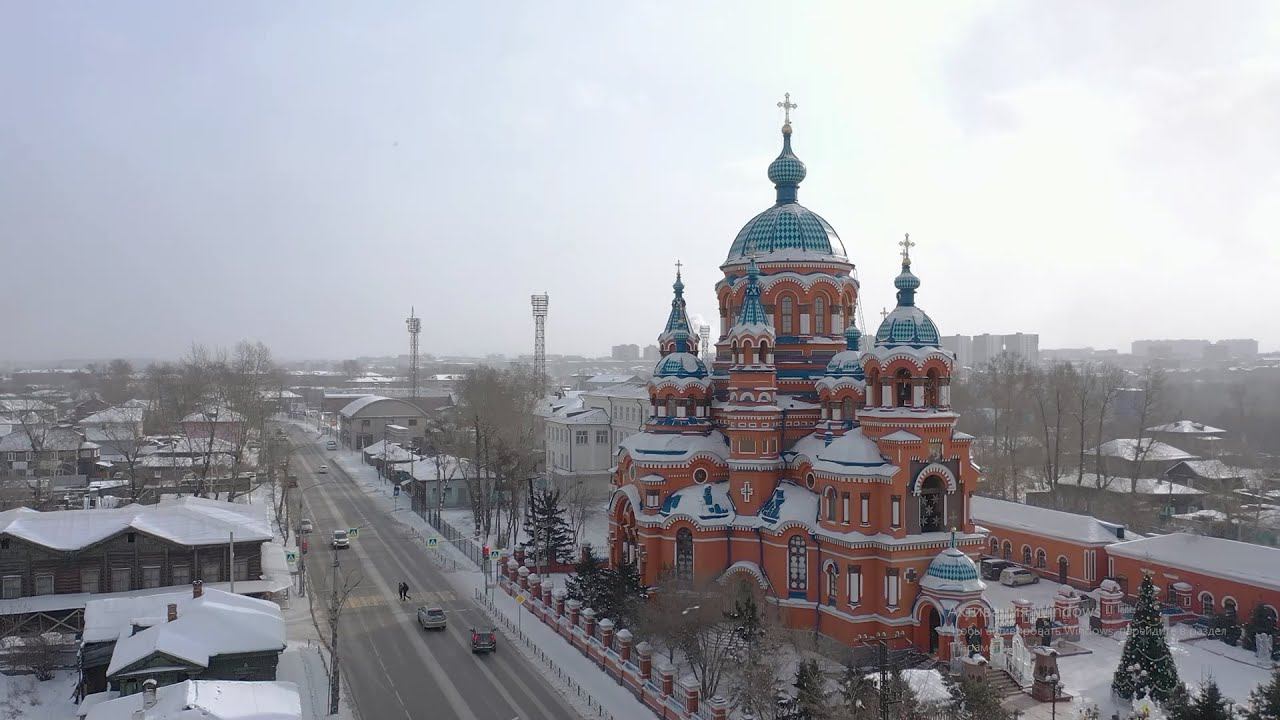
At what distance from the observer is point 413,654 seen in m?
27.5

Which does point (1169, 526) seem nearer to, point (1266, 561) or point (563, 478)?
point (1266, 561)

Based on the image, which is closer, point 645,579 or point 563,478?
point 645,579

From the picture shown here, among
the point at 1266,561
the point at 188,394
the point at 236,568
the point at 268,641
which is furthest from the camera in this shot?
the point at 188,394

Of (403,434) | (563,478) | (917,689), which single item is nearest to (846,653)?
(917,689)

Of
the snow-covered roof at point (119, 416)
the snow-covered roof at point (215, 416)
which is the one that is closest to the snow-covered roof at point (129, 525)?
the snow-covered roof at point (215, 416)

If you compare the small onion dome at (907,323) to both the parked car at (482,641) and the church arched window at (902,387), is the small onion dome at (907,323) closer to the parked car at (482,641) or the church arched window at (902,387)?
the church arched window at (902,387)

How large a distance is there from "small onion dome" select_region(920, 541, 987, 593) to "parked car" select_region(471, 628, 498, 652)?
13569mm

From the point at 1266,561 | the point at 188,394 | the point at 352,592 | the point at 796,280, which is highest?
the point at 796,280

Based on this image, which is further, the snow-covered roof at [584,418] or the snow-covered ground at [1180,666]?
the snow-covered roof at [584,418]

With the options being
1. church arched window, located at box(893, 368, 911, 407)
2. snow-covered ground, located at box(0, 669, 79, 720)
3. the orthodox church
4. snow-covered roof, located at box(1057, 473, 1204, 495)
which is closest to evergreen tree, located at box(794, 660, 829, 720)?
the orthodox church

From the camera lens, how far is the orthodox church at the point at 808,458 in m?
27.0

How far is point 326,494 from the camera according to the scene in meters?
58.1

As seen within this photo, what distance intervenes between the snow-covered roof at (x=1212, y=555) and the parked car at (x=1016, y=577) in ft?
10.8

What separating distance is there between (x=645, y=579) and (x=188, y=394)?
46908 mm
